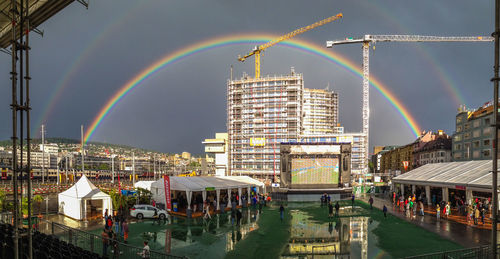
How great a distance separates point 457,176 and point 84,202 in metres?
33.9

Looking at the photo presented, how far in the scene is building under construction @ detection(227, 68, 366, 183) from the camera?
97438 mm

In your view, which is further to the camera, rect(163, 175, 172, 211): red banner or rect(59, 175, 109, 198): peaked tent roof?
rect(163, 175, 172, 211): red banner

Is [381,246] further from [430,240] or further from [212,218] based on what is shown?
[212,218]

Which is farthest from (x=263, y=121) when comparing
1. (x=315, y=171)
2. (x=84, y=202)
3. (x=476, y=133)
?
(x=84, y=202)

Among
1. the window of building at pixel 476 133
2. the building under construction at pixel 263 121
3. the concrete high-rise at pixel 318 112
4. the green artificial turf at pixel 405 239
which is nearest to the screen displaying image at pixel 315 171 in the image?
the green artificial turf at pixel 405 239

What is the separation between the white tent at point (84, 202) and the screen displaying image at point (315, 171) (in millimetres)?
29494

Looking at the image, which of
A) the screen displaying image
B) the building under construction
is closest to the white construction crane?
the building under construction

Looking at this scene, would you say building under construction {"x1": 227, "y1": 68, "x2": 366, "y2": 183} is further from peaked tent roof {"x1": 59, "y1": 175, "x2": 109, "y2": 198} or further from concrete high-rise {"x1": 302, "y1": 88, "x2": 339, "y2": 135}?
peaked tent roof {"x1": 59, "y1": 175, "x2": 109, "y2": 198}

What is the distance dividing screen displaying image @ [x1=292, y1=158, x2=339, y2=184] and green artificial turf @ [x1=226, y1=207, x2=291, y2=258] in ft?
73.6

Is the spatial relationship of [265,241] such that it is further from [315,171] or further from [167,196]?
[315,171]

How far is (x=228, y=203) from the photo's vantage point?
106ft

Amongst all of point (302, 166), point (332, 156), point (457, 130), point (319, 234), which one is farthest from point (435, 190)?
point (457, 130)

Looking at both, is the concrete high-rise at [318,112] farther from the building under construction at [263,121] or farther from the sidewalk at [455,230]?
the sidewalk at [455,230]

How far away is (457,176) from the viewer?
95.1ft
